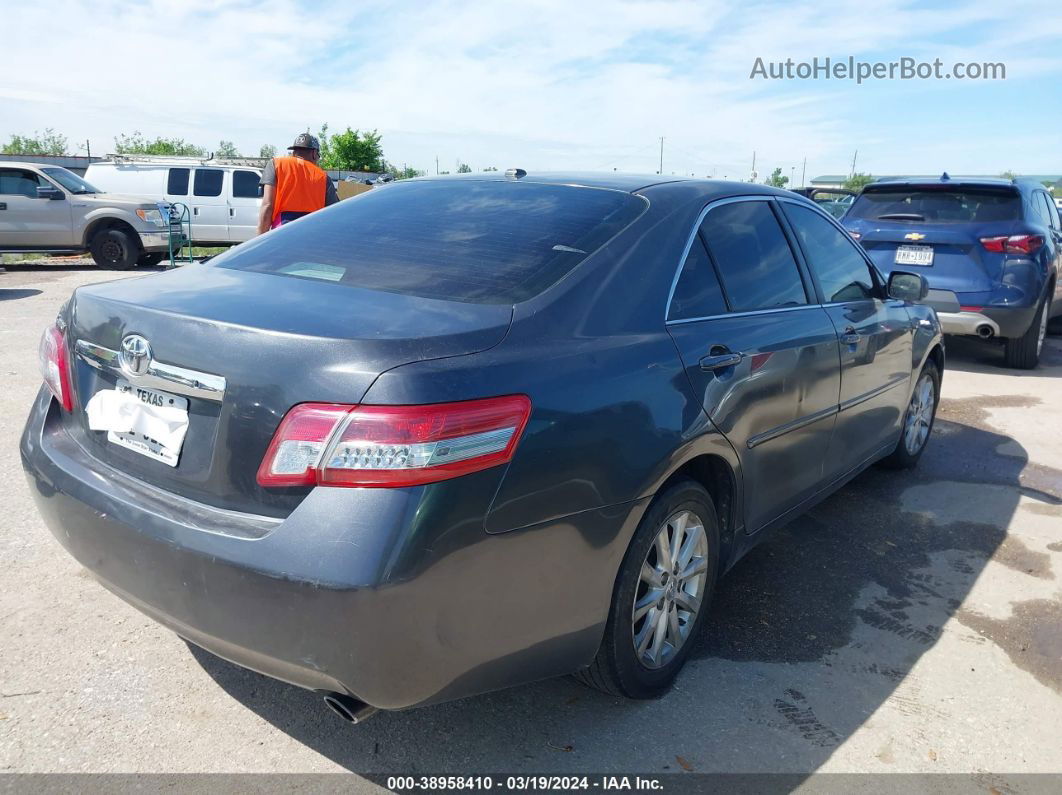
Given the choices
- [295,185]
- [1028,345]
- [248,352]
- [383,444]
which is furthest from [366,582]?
[1028,345]

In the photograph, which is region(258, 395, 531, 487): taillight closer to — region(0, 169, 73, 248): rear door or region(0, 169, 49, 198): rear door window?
region(0, 169, 73, 248): rear door

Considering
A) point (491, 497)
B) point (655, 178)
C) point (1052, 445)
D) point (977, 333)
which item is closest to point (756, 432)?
point (655, 178)

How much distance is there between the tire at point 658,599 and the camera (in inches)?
98.5

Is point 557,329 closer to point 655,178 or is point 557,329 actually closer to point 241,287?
point 241,287

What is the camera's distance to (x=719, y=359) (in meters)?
2.81

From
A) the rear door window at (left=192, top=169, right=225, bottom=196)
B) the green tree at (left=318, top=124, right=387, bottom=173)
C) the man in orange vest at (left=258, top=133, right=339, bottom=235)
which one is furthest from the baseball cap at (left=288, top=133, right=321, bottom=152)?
the green tree at (left=318, top=124, right=387, bottom=173)

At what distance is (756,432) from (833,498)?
197cm

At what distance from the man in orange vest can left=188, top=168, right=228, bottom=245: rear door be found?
32.6ft

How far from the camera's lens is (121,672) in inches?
109

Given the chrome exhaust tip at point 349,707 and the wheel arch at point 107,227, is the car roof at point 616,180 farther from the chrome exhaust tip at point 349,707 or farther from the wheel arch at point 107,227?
the wheel arch at point 107,227

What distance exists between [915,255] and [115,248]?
12012 mm

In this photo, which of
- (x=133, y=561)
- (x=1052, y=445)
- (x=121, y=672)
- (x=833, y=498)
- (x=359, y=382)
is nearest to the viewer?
(x=359, y=382)

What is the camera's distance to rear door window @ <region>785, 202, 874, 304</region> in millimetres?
Answer: 3797

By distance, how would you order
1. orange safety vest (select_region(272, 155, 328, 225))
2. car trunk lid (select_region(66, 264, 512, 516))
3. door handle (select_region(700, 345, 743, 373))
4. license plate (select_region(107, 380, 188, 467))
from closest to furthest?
car trunk lid (select_region(66, 264, 512, 516)) → license plate (select_region(107, 380, 188, 467)) → door handle (select_region(700, 345, 743, 373)) → orange safety vest (select_region(272, 155, 328, 225))
